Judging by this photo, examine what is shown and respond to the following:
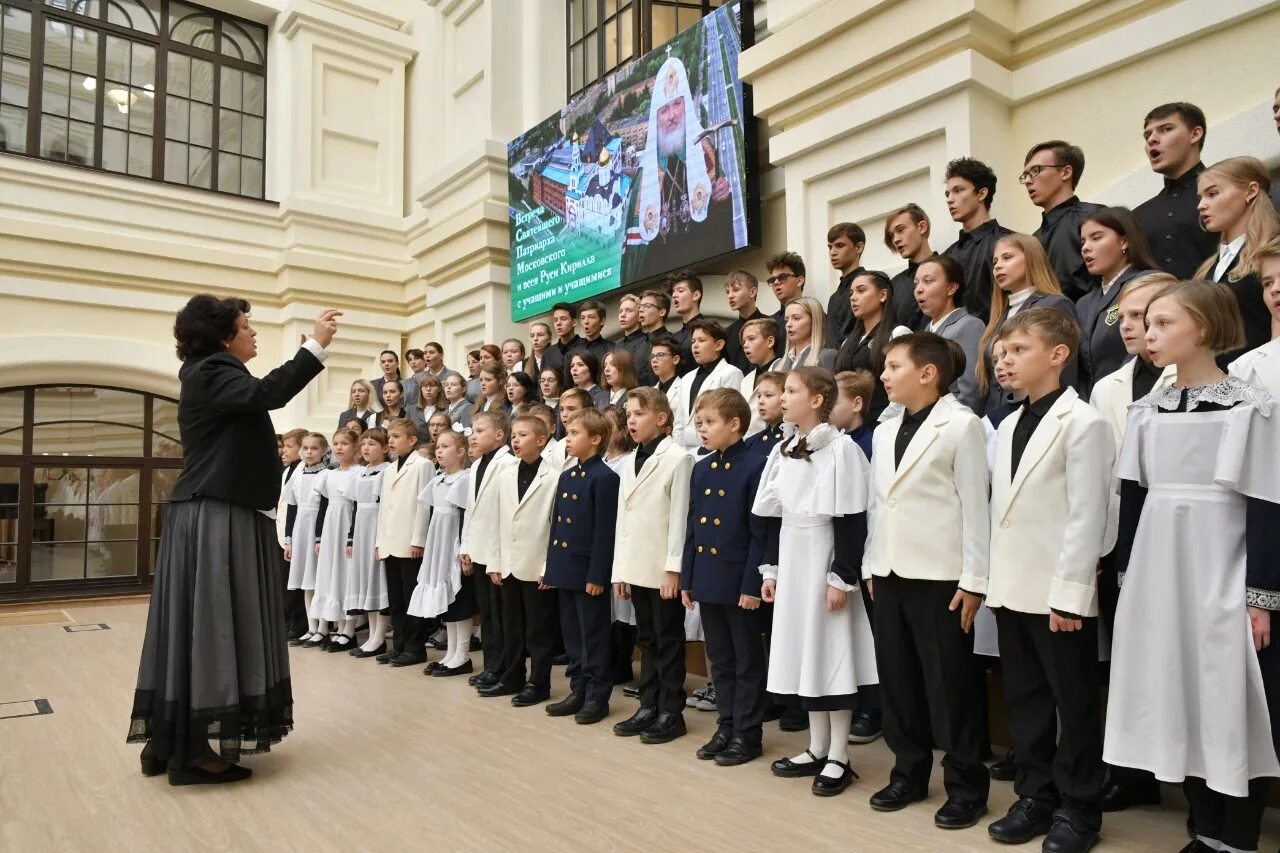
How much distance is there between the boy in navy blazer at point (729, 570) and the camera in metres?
3.50

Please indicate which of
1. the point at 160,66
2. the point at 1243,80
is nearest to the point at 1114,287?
the point at 1243,80

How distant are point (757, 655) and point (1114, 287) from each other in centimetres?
190

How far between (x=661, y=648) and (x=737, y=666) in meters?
0.48

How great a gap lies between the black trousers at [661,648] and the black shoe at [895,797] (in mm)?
1127

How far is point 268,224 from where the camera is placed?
10961mm

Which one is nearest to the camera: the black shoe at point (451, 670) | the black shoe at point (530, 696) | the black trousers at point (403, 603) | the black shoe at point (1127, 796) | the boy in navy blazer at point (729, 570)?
the black shoe at point (1127, 796)

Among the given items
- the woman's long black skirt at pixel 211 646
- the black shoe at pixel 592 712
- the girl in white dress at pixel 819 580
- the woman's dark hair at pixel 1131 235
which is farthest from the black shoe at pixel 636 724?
the woman's dark hair at pixel 1131 235

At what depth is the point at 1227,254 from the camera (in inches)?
116

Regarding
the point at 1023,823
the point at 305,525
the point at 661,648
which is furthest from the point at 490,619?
the point at 1023,823

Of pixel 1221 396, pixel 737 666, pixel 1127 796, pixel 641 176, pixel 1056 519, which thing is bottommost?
pixel 1127 796

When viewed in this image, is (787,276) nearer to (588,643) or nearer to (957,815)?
(588,643)

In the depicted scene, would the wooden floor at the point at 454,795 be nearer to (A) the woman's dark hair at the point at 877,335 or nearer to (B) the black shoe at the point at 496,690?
(B) the black shoe at the point at 496,690

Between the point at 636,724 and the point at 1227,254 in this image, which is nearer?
the point at 1227,254

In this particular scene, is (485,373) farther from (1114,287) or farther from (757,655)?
(1114,287)
